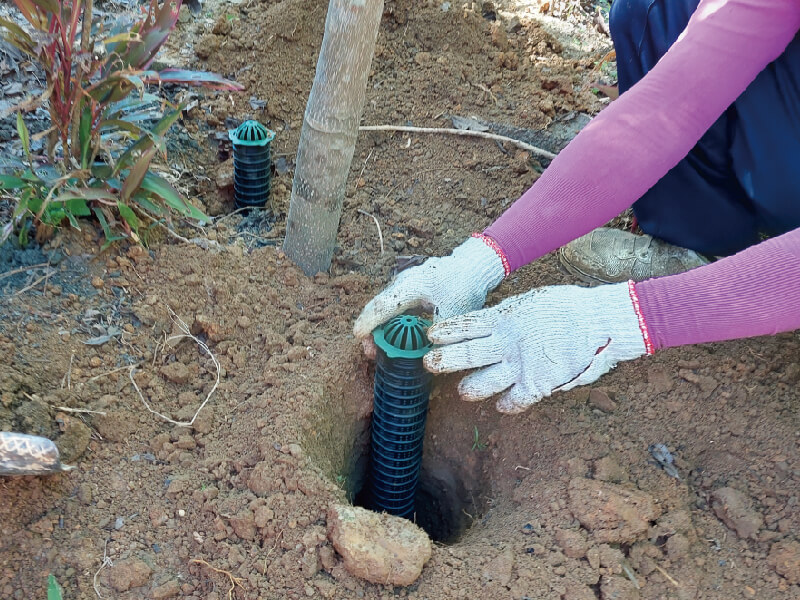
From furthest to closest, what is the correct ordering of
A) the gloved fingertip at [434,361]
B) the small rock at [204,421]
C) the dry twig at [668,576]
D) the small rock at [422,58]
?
the small rock at [422,58]
the small rock at [204,421]
the gloved fingertip at [434,361]
the dry twig at [668,576]

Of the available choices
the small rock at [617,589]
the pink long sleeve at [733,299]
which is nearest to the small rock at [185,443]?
the small rock at [617,589]

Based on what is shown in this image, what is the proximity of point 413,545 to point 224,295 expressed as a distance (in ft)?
2.82

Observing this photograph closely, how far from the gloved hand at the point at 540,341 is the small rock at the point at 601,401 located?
0.24 metres

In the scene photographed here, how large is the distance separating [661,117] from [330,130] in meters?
0.81

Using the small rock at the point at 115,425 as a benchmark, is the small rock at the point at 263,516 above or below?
below

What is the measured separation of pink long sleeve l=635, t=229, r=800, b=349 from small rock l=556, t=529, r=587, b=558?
453 millimetres

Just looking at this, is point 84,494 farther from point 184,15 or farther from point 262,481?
point 184,15

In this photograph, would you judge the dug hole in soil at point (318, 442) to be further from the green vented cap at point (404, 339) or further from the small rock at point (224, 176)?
the green vented cap at point (404, 339)

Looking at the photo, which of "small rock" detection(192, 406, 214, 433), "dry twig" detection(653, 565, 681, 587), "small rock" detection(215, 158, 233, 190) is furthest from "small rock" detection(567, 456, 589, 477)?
"small rock" detection(215, 158, 233, 190)

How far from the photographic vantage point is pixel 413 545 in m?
1.50

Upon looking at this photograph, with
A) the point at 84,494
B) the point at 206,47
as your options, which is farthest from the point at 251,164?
the point at 84,494

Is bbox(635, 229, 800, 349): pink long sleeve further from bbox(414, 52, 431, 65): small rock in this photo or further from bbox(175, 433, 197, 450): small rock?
bbox(414, 52, 431, 65): small rock

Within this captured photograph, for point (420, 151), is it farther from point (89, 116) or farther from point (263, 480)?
point (263, 480)

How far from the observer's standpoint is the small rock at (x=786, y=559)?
59.2 inches
